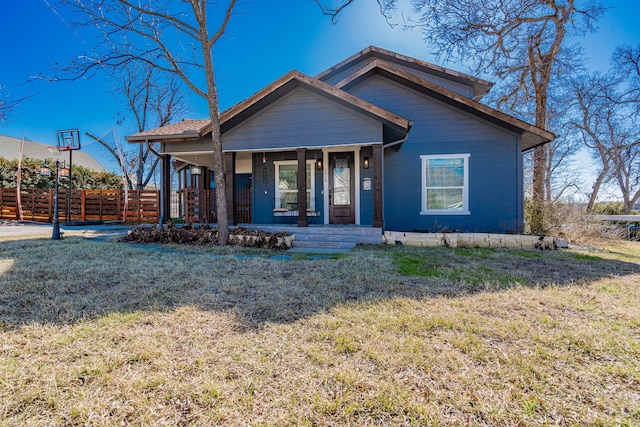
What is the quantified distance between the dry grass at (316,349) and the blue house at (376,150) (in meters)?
4.28

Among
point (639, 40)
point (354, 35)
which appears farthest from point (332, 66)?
point (639, 40)

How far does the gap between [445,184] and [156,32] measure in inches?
361

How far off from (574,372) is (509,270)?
313cm

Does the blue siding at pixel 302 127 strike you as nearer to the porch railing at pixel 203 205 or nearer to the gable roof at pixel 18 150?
the porch railing at pixel 203 205

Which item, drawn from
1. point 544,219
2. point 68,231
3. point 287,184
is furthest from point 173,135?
point 544,219

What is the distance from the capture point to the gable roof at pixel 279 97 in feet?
23.5

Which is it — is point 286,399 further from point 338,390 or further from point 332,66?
point 332,66

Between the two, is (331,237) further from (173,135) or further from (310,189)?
(173,135)

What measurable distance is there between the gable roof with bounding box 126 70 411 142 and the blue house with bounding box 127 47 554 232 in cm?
3

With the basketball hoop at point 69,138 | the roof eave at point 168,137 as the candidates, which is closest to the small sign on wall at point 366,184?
the roof eave at point 168,137

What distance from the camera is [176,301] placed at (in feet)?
10.8

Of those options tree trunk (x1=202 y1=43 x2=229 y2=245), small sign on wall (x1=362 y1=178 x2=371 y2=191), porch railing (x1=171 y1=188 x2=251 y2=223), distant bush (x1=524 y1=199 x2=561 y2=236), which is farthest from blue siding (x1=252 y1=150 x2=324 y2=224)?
distant bush (x1=524 y1=199 x2=561 y2=236)

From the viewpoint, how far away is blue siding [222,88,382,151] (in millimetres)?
7531

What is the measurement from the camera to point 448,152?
884 centimetres
